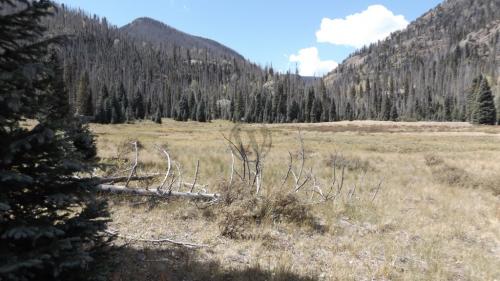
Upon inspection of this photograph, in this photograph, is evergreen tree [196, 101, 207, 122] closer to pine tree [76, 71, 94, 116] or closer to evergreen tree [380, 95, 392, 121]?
pine tree [76, 71, 94, 116]

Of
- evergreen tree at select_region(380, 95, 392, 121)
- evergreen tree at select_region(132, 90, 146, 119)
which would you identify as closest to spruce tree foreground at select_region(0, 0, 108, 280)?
evergreen tree at select_region(132, 90, 146, 119)

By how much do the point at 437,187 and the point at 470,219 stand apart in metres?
4.98

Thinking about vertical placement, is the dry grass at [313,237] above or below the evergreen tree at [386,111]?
below

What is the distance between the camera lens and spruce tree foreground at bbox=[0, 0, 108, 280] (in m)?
3.45

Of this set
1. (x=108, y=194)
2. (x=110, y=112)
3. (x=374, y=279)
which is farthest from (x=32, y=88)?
(x=110, y=112)

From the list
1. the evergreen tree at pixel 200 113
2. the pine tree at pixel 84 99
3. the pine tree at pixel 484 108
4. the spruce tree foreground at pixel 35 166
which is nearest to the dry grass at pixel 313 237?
the spruce tree foreground at pixel 35 166

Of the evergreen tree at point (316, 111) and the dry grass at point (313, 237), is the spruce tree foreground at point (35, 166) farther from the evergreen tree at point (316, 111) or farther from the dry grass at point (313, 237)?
the evergreen tree at point (316, 111)

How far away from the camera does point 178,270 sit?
5.90 meters

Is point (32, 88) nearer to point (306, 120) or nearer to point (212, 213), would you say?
point (212, 213)

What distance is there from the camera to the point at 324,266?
6801 millimetres

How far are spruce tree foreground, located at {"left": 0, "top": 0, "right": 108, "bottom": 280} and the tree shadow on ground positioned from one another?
5.01ft

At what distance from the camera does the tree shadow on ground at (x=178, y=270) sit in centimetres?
558

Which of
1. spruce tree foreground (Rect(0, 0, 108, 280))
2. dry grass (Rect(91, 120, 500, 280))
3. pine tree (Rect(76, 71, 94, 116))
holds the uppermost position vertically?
pine tree (Rect(76, 71, 94, 116))

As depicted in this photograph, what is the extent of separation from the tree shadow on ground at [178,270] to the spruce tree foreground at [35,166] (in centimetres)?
153
